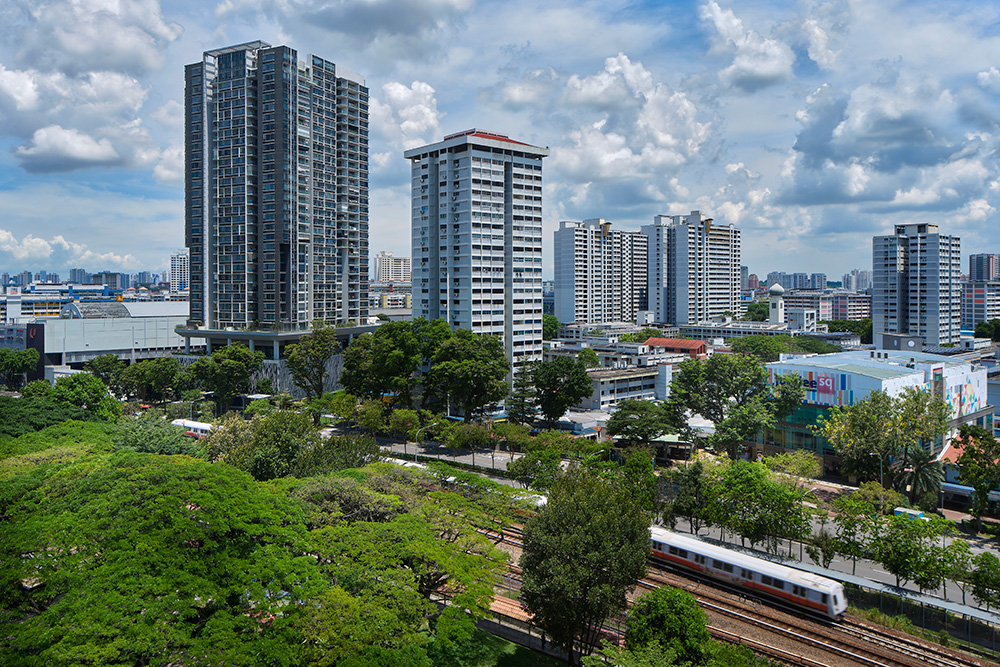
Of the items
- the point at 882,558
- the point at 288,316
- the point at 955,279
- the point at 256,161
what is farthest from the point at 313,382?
the point at 955,279

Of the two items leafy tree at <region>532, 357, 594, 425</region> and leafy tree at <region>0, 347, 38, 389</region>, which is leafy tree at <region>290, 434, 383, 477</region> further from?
leafy tree at <region>0, 347, 38, 389</region>

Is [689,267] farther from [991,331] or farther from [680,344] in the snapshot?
[991,331]

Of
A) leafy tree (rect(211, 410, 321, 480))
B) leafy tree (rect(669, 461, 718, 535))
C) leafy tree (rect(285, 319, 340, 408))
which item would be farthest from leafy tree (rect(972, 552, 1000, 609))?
leafy tree (rect(285, 319, 340, 408))

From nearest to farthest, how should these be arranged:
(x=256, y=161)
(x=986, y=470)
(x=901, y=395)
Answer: (x=986, y=470) < (x=901, y=395) < (x=256, y=161)

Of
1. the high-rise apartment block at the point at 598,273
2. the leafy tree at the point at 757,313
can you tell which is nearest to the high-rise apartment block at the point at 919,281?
the leafy tree at the point at 757,313

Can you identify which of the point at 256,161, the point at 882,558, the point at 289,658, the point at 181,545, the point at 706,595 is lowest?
the point at 706,595

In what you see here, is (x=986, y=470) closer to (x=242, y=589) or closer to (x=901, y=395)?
(x=901, y=395)
